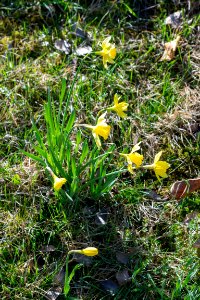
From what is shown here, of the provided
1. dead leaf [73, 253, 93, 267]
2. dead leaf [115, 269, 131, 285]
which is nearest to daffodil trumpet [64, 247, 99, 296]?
dead leaf [73, 253, 93, 267]

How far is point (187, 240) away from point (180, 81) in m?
1.06

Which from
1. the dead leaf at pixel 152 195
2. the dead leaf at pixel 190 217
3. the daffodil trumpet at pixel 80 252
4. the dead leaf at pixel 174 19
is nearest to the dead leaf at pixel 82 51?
the dead leaf at pixel 174 19

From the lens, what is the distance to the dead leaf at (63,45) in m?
3.35

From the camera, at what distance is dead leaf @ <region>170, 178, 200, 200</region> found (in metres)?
2.89

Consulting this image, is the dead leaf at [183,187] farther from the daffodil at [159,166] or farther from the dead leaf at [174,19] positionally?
the dead leaf at [174,19]

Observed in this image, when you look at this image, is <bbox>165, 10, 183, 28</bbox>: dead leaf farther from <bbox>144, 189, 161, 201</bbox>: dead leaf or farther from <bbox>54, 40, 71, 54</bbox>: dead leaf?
<bbox>144, 189, 161, 201</bbox>: dead leaf

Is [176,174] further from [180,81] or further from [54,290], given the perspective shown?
[54,290]

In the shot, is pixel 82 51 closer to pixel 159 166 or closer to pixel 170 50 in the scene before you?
pixel 170 50

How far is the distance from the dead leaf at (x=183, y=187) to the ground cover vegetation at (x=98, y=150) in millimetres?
37

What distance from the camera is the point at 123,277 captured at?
101 inches

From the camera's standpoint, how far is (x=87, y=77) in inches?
127

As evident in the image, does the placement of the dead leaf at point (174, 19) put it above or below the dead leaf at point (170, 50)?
above

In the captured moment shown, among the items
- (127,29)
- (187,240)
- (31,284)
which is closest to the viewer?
(31,284)

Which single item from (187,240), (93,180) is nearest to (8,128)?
(93,180)
